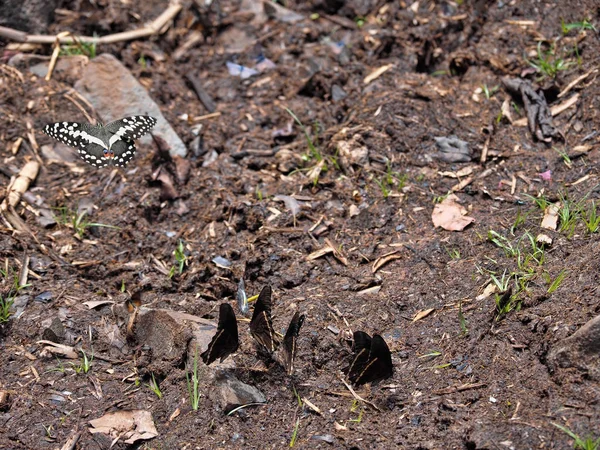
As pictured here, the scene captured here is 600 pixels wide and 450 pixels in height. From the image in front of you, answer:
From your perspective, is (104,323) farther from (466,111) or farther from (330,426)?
(466,111)

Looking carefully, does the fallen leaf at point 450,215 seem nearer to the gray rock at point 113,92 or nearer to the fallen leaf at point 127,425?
the fallen leaf at point 127,425

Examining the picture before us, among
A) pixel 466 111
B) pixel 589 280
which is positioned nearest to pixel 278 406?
pixel 589 280

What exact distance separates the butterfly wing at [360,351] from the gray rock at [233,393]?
42 centimetres

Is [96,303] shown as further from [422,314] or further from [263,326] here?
[422,314]

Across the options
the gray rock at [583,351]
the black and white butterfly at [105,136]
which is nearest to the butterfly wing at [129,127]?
the black and white butterfly at [105,136]

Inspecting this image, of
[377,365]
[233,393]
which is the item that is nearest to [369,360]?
[377,365]

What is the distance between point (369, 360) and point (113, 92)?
281cm

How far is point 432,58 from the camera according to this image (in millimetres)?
4609

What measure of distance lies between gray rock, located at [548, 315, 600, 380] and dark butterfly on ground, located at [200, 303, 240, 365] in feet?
4.33

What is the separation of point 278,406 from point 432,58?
2897mm

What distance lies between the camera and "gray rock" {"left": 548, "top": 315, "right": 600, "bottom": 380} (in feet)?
8.04

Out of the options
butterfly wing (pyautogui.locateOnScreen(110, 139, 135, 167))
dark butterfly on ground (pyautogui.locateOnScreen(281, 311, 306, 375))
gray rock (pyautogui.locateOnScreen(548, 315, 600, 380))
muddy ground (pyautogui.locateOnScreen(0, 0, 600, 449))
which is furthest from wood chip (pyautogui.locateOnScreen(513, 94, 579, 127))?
butterfly wing (pyautogui.locateOnScreen(110, 139, 135, 167))

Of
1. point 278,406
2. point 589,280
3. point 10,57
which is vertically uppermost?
point 10,57

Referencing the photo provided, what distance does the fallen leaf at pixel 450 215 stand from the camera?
3.45m
